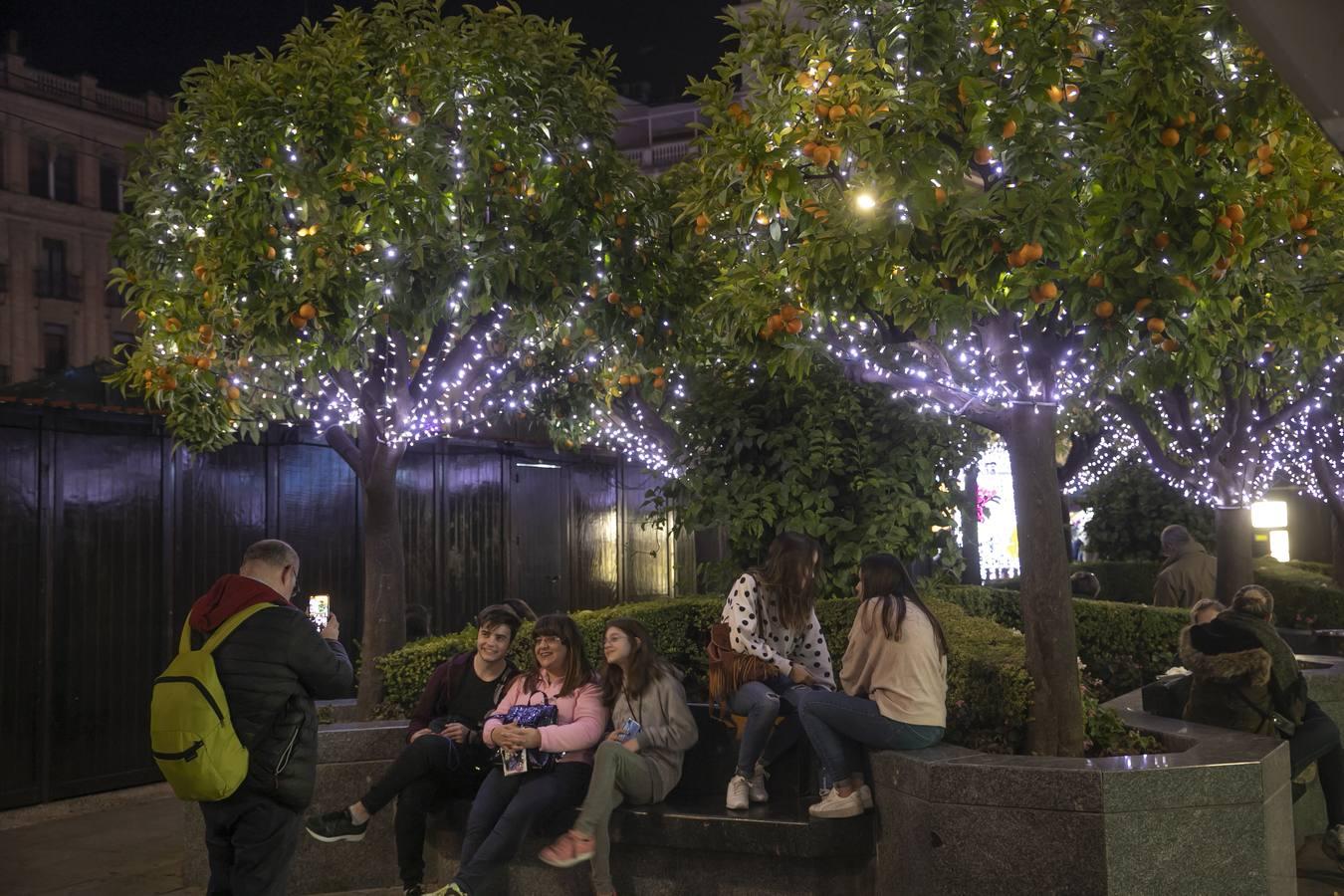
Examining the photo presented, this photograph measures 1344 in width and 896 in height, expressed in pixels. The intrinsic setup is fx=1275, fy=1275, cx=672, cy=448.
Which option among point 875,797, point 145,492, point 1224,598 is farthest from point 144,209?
point 1224,598

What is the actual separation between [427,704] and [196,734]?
103 inches

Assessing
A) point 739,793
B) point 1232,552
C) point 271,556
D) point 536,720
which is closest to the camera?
point 271,556

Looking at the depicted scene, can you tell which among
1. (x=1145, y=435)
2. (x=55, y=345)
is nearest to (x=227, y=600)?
(x=1145, y=435)

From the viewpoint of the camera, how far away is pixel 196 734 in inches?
197

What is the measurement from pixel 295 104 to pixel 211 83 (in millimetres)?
1007

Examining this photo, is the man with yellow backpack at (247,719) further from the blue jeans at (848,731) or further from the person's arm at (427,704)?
the blue jeans at (848,731)

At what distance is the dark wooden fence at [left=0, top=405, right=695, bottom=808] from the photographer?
397 inches

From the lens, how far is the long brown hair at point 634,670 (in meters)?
7.04

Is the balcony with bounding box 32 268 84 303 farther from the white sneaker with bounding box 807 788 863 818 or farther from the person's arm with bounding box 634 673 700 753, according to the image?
the white sneaker with bounding box 807 788 863 818

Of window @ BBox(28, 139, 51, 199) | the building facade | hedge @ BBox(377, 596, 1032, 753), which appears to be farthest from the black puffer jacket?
window @ BBox(28, 139, 51, 199)

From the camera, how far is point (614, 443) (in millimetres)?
17297

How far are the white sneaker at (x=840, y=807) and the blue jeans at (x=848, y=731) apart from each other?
10 cm

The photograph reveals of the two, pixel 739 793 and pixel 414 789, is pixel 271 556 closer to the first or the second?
pixel 414 789

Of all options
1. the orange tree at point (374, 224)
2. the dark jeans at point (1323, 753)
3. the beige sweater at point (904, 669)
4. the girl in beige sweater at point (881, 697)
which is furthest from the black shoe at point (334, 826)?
the dark jeans at point (1323, 753)
